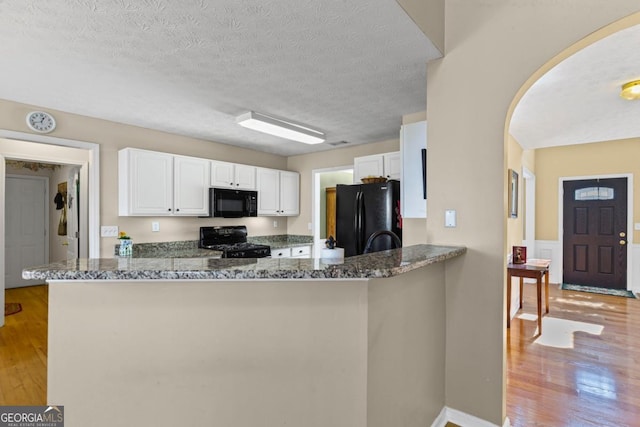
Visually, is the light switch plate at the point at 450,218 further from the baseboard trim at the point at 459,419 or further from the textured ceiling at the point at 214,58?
the baseboard trim at the point at 459,419

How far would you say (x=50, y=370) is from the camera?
4.48 ft

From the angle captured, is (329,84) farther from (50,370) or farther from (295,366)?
(50,370)

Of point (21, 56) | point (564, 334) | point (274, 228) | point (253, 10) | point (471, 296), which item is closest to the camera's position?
point (253, 10)

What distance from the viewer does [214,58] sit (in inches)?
86.0

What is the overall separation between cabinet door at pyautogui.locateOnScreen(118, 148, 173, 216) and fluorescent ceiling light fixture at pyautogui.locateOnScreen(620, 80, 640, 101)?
4.52m

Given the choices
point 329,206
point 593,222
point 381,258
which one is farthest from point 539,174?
point 381,258

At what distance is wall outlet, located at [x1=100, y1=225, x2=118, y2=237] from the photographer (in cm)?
358

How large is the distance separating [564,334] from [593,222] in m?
3.14

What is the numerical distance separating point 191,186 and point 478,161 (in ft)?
10.9

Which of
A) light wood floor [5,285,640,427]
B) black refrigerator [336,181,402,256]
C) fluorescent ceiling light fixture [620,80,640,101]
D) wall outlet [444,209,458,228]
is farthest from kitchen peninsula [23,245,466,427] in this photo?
fluorescent ceiling light fixture [620,80,640,101]

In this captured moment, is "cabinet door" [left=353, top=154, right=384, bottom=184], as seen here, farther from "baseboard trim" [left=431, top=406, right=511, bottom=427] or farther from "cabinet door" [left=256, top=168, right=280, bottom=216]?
"baseboard trim" [left=431, top=406, right=511, bottom=427]

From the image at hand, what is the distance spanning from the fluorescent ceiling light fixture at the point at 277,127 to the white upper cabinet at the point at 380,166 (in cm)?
61

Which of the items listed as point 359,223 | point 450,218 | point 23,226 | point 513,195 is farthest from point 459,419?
point 23,226

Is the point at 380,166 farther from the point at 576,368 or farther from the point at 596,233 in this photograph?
the point at 596,233
